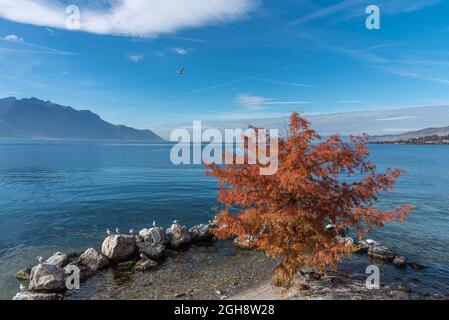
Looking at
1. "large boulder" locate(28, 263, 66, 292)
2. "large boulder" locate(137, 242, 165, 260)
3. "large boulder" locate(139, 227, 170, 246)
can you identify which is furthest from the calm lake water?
"large boulder" locate(137, 242, 165, 260)

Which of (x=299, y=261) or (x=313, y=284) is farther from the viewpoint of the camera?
(x=313, y=284)

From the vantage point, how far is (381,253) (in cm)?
2414

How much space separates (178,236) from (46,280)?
11108 mm

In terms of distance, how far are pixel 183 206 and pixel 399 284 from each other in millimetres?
29082

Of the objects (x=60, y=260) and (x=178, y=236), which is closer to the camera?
(x=60, y=260)

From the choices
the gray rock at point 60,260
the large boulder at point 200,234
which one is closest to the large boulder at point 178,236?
the large boulder at point 200,234

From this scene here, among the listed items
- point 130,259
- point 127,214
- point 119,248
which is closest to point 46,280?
point 119,248

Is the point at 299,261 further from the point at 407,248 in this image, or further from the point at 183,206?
the point at 183,206

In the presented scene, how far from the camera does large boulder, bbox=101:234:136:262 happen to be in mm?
23045

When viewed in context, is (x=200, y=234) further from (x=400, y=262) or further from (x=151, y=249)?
(x=400, y=262)
